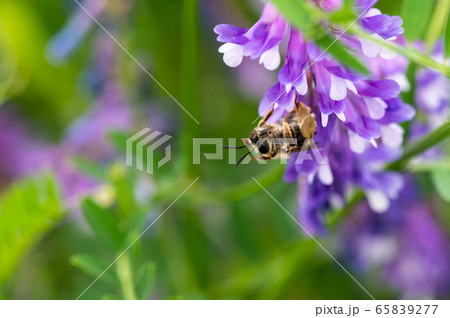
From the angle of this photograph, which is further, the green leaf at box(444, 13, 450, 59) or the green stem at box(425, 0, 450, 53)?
the green stem at box(425, 0, 450, 53)

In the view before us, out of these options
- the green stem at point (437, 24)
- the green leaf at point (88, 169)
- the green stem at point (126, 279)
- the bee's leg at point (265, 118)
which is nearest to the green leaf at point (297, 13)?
the bee's leg at point (265, 118)

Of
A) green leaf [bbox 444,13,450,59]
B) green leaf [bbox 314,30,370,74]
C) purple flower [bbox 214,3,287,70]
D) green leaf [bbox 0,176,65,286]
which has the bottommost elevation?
green leaf [bbox 0,176,65,286]

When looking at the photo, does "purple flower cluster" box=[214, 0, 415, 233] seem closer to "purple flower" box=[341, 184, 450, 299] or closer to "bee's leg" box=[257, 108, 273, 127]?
"bee's leg" box=[257, 108, 273, 127]

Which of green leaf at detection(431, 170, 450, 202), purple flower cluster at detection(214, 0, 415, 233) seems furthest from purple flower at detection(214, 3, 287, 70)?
green leaf at detection(431, 170, 450, 202)

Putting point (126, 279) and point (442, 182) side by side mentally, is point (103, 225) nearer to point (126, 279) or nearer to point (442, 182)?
point (126, 279)

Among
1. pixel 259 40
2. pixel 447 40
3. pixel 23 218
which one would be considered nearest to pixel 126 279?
pixel 23 218
